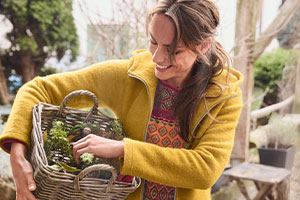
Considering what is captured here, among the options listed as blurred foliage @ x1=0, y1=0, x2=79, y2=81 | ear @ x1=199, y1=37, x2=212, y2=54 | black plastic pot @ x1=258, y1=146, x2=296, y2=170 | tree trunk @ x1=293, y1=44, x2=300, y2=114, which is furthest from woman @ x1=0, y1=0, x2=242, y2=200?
black plastic pot @ x1=258, y1=146, x2=296, y2=170

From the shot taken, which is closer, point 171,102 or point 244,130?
point 171,102

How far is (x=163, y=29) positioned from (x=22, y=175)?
0.45 meters

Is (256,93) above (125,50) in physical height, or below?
below

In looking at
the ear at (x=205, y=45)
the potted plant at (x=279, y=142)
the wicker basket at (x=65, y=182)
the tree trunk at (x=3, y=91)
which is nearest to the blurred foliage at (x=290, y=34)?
the potted plant at (x=279, y=142)

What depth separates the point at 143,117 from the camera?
801 mm

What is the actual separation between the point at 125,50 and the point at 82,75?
25.0 inches

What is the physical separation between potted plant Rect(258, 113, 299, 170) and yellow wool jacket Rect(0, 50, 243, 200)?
2.67 feet

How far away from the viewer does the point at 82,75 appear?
83 cm

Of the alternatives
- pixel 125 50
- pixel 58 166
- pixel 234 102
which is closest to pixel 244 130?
pixel 125 50

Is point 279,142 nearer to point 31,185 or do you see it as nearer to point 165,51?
point 165,51

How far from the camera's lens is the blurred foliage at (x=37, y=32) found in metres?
1.27

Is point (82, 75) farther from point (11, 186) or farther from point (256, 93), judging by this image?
point (256, 93)

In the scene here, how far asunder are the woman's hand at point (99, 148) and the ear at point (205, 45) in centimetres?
30

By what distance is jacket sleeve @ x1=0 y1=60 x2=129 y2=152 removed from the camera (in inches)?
28.9
